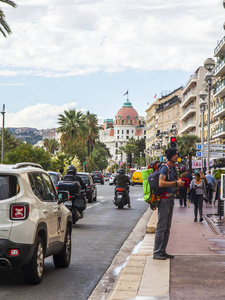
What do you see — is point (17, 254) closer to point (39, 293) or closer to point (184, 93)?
point (39, 293)

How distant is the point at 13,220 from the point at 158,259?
304cm

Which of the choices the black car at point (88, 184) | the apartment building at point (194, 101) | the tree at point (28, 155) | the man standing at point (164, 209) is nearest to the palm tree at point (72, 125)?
the apartment building at point (194, 101)

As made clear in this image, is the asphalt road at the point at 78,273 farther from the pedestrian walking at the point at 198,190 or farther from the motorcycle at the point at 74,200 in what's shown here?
the pedestrian walking at the point at 198,190

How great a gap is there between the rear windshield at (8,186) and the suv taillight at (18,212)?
158mm

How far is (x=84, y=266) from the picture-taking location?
995 cm

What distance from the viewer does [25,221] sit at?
24.5 feet

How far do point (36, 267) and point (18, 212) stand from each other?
0.80 metres

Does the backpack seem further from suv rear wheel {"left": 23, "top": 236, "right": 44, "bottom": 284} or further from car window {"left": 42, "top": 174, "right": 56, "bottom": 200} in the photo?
suv rear wheel {"left": 23, "top": 236, "right": 44, "bottom": 284}

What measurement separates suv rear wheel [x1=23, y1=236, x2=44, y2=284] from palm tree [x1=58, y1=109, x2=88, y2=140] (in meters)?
83.3

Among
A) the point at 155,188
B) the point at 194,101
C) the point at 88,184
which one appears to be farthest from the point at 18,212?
the point at 194,101

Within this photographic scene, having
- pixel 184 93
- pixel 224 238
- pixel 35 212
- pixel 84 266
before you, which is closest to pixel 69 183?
pixel 224 238

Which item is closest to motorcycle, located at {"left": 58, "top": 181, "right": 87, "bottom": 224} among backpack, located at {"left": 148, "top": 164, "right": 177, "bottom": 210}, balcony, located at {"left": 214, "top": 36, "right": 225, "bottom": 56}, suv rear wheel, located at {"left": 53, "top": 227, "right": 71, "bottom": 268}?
suv rear wheel, located at {"left": 53, "top": 227, "right": 71, "bottom": 268}

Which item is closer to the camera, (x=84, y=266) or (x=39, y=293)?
(x=39, y=293)

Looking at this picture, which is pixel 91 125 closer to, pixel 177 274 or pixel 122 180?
pixel 122 180
